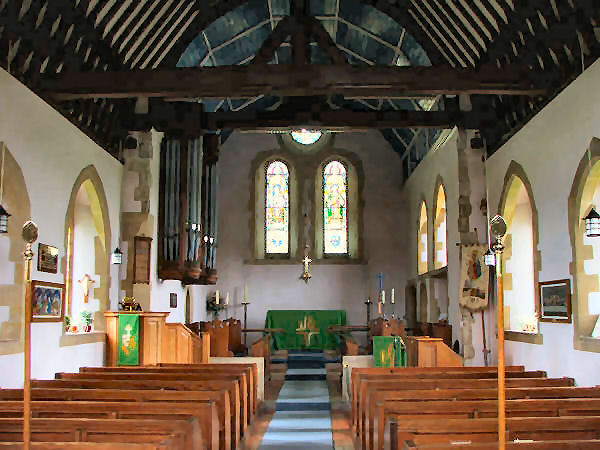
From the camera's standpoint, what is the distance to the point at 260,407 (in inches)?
355

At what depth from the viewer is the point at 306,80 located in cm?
781

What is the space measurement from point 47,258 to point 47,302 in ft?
1.54

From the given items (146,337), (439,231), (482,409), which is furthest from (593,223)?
(439,231)

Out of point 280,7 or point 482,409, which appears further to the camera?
point 280,7

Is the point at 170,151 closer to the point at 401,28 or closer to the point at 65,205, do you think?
the point at 65,205

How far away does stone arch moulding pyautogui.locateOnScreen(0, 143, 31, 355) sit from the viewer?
6797mm

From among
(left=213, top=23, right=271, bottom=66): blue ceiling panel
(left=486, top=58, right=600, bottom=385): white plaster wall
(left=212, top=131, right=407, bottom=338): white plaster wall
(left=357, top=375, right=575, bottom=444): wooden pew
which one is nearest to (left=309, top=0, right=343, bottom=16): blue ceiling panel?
(left=213, top=23, right=271, bottom=66): blue ceiling panel

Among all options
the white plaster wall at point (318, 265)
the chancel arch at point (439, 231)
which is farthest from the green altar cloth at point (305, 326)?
the chancel arch at point (439, 231)

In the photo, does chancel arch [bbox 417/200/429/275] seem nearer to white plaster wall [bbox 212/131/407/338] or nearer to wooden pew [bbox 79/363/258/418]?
white plaster wall [bbox 212/131/407/338]

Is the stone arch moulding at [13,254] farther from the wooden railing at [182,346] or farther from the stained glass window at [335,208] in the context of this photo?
the stained glass window at [335,208]

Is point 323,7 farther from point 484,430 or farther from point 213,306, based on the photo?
point 484,430

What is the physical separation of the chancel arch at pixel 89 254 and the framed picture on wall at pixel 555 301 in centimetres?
563

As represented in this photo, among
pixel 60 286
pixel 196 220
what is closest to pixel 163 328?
pixel 60 286

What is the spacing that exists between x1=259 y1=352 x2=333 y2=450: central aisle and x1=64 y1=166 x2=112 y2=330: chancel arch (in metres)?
2.82
